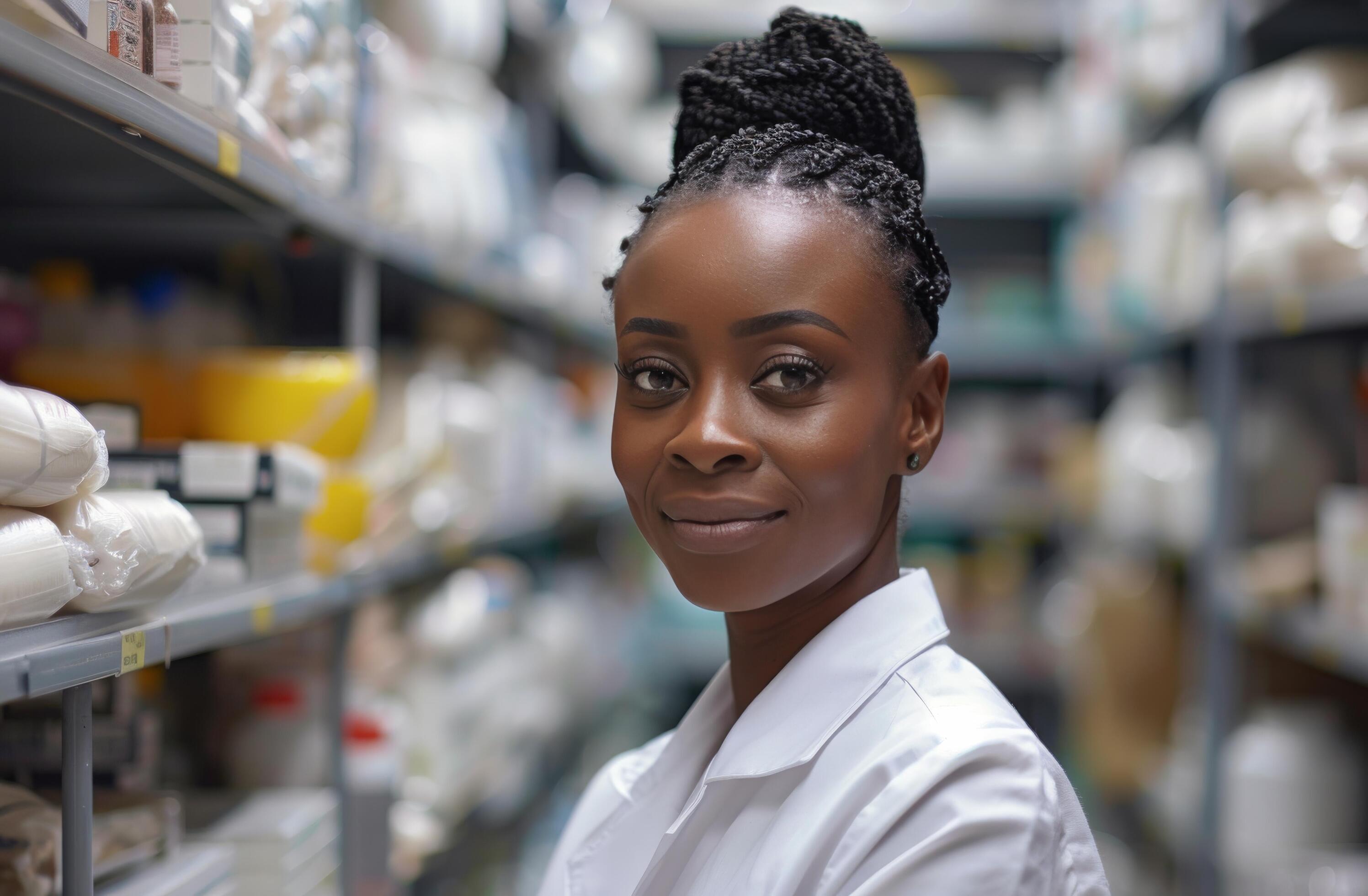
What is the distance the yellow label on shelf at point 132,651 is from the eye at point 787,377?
619mm

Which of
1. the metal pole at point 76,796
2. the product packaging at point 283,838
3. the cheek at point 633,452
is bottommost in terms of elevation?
the product packaging at point 283,838

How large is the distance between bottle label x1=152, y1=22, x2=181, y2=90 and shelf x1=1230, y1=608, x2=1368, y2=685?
1886 millimetres

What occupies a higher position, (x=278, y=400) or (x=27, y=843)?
(x=278, y=400)

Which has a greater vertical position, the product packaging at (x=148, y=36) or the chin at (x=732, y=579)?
the product packaging at (x=148, y=36)

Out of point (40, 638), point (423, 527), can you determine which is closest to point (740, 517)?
point (40, 638)

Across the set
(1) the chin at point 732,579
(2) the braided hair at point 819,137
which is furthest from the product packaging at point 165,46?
(1) the chin at point 732,579

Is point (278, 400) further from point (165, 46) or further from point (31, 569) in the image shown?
point (31, 569)

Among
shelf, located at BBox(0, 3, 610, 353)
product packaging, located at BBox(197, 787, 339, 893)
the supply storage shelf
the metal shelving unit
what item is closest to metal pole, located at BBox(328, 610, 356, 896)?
product packaging, located at BBox(197, 787, 339, 893)

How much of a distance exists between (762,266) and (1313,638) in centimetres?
163

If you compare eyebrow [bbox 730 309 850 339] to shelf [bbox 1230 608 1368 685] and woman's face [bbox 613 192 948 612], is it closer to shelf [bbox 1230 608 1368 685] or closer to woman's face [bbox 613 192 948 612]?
woman's face [bbox 613 192 948 612]

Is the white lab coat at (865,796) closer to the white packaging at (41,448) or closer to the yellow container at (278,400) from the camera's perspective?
the white packaging at (41,448)

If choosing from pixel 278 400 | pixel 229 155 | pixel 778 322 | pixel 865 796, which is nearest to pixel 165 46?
pixel 229 155

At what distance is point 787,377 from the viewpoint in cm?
90

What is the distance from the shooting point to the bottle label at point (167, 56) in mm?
1085
